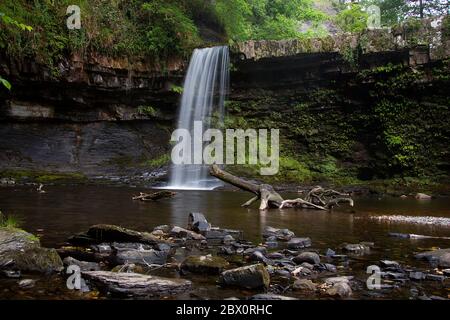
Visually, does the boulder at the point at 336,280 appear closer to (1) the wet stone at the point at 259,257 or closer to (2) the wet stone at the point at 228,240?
(1) the wet stone at the point at 259,257

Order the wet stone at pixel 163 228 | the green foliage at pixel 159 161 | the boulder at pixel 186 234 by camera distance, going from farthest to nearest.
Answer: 1. the green foliage at pixel 159 161
2. the wet stone at pixel 163 228
3. the boulder at pixel 186 234

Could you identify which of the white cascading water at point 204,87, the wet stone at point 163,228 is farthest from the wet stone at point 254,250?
the white cascading water at point 204,87

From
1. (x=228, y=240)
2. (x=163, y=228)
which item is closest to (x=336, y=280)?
(x=228, y=240)

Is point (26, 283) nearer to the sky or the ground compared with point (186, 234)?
nearer to the sky

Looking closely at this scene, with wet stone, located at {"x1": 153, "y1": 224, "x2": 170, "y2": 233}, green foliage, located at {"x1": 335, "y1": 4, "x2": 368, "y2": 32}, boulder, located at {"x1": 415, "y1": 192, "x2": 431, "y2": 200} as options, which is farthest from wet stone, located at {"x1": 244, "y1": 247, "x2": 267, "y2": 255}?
green foliage, located at {"x1": 335, "y1": 4, "x2": 368, "y2": 32}

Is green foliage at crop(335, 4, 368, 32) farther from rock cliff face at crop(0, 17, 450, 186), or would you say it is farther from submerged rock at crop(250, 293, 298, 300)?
submerged rock at crop(250, 293, 298, 300)

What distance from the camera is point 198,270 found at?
14.5ft

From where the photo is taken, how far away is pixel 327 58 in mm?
19953

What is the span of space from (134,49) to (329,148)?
11.2m

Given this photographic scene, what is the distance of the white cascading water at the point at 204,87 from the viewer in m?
21.5

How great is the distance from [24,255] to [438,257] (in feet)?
15.4

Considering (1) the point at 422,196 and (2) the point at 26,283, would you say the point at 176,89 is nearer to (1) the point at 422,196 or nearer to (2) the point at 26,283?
(1) the point at 422,196

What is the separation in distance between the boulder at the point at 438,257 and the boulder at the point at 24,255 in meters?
4.24

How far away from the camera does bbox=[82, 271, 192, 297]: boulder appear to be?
3.59m
